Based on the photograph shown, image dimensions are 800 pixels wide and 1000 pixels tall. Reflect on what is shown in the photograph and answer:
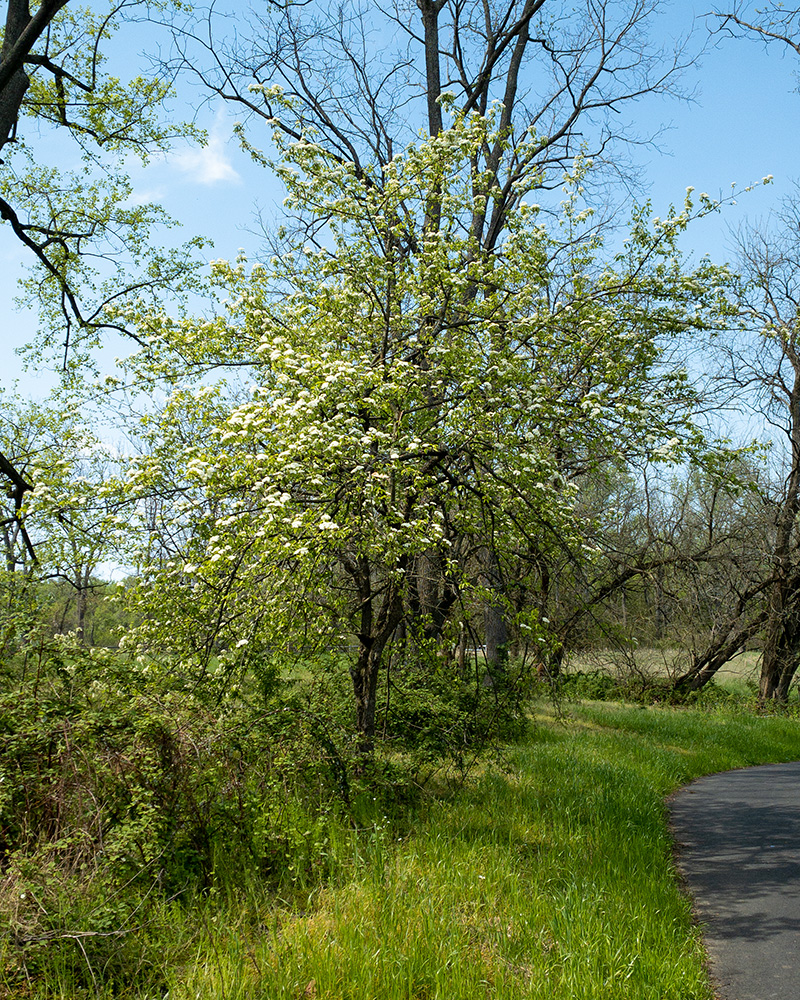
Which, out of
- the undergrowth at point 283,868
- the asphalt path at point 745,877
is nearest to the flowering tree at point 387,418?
the undergrowth at point 283,868

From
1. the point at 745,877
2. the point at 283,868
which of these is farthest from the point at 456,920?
the point at 745,877

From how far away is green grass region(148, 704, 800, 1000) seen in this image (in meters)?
4.53

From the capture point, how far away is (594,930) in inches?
211

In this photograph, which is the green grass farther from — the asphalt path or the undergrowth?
the asphalt path

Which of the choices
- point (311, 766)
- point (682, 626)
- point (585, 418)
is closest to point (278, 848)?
point (311, 766)

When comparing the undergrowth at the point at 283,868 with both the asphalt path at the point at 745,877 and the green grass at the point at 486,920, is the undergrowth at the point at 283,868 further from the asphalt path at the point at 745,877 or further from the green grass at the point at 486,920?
the asphalt path at the point at 745,877

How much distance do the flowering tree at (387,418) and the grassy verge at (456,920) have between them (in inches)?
72.0

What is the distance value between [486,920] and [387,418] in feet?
16.2

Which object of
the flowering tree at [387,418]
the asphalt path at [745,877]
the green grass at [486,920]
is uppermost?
the flowering tree at [387,418]

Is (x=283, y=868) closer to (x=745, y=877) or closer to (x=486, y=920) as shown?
(x=486, y=920)

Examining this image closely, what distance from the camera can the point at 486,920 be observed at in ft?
17.6

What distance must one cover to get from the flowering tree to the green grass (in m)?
1.86

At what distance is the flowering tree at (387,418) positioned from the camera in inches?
289

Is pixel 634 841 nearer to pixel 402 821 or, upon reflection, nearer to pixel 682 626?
pixel 402 821
